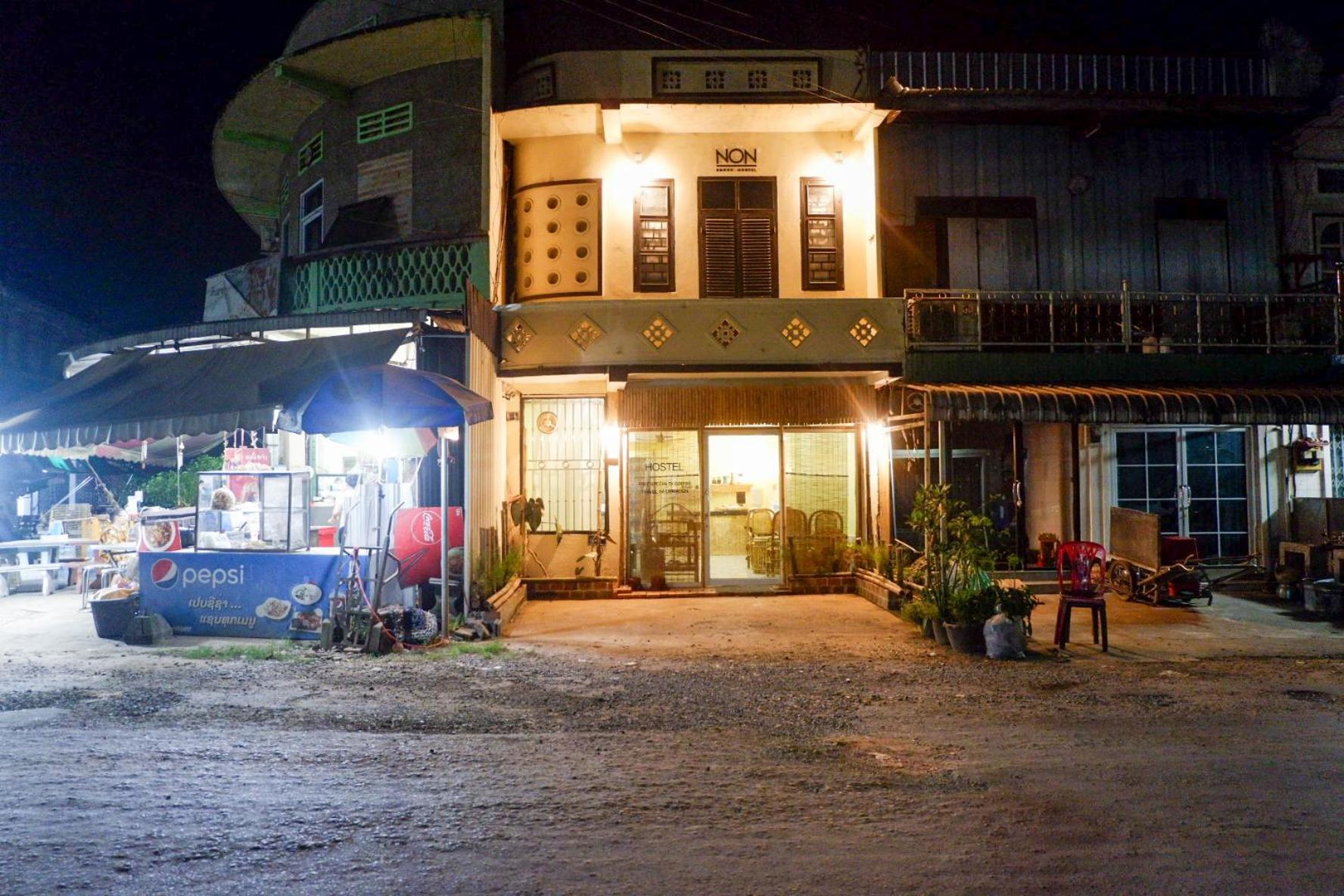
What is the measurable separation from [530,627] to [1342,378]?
496 inches

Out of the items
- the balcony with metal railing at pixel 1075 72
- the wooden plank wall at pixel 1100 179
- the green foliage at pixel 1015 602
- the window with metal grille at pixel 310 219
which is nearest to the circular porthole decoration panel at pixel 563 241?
the window with metal grille at pixel 310 219

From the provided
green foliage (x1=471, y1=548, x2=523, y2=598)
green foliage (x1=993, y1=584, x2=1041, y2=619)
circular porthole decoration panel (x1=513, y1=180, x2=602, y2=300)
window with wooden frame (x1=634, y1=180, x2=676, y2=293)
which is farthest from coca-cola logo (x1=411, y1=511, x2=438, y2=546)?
green foliage (x1=993, y1=584, x2=1041, y2=619)

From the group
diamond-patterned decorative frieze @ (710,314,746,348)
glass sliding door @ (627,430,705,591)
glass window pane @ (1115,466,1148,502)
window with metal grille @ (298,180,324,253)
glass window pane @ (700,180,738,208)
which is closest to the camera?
diamond-patterned decorative frieze @ (710,314,746,348)

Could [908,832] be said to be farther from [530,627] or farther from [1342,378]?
[1342,378]

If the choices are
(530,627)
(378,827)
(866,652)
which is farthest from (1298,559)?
(378,827)

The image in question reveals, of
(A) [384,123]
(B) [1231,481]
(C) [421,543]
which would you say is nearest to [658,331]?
(C) [421,543]

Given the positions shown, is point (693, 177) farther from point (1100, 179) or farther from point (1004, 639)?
point (1004, 639)

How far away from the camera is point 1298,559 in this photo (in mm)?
12891

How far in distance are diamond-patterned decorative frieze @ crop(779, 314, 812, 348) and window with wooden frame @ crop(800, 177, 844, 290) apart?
0.97 meters

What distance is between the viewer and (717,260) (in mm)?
13758

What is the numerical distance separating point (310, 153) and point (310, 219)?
1183mm

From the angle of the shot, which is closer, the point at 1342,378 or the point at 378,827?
the point at 378,827

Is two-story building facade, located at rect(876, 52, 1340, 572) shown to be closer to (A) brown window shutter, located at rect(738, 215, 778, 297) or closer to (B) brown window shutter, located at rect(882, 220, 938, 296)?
(B) brown window shutter, located at rect(882, 220, 938, 296)

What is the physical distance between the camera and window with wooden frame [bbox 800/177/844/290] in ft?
45.4
